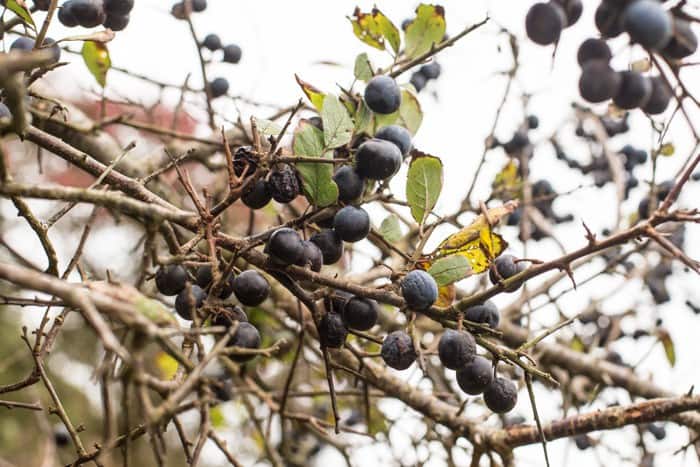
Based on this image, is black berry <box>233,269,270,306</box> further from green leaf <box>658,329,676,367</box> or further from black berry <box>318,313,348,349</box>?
green leaf <box>658,329,676,367</box>

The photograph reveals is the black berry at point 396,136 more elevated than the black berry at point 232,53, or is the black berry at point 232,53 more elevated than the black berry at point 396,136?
the black berry at point 232,53

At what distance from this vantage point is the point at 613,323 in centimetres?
244

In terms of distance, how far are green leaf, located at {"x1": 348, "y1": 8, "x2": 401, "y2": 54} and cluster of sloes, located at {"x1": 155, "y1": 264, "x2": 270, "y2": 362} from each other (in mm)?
643

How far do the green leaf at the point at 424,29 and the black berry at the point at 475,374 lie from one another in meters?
0.66

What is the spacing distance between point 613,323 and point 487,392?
5.22 feet

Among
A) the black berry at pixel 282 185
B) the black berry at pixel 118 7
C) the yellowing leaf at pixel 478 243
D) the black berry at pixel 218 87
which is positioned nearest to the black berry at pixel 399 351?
the yellowing leaf at pixel 478 243

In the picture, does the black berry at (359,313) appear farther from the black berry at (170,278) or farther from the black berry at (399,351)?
the black berry at (170,278)

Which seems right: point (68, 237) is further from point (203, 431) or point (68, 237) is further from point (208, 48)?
point (203, 431)

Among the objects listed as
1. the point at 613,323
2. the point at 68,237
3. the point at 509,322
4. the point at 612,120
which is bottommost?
the point at 509,322

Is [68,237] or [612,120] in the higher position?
[68,237]

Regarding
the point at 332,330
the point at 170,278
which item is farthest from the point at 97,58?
the point at 332,330

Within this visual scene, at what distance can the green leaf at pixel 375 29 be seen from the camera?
137 centimetres

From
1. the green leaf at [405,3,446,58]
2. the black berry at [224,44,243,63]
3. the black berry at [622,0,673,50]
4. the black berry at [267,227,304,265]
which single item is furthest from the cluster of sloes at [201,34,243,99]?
the black berry at [622,0,673,50]

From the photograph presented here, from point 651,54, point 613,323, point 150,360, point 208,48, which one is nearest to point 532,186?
point 613,323
